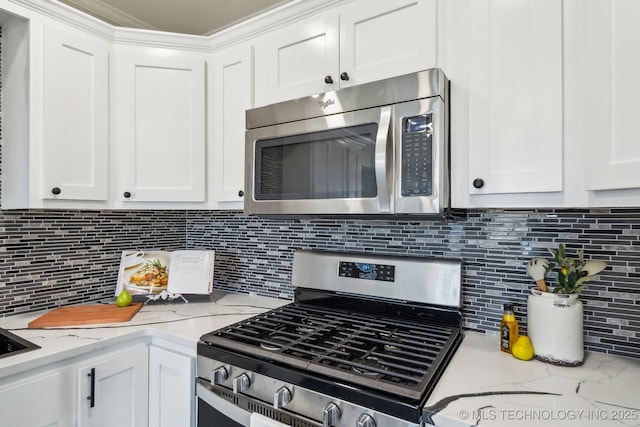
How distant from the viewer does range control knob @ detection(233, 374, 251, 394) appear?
1.12 m

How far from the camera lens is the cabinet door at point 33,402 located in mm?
1063

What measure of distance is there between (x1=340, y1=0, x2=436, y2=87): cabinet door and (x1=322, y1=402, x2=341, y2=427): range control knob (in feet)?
3.51

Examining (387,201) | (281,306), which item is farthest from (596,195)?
(281,306)

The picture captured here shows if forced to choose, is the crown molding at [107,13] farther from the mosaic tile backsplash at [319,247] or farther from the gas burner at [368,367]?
the gas burner at [368,367]

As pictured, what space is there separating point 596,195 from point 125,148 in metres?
1.82

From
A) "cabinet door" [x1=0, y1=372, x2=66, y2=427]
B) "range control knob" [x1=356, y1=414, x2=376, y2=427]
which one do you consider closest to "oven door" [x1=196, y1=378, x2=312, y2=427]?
"range control knob" [x1=356, y1=414, x2=376, y2=427]

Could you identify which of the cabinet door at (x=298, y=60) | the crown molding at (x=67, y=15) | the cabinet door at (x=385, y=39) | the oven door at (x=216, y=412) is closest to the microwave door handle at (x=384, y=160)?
the cabinet door at (x=385, y=39)

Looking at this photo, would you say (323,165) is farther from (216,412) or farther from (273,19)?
(216,412)

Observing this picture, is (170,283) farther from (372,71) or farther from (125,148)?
(372,71)

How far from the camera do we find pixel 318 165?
1343mm

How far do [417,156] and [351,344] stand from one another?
2.19 feet

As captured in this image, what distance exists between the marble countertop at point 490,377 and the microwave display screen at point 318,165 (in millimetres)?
618

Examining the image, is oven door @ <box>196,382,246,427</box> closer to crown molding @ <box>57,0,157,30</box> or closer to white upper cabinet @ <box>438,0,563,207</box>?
white upper cabinet @ <box>438,0,563,207</box>

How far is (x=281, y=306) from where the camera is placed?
5.76 ft
